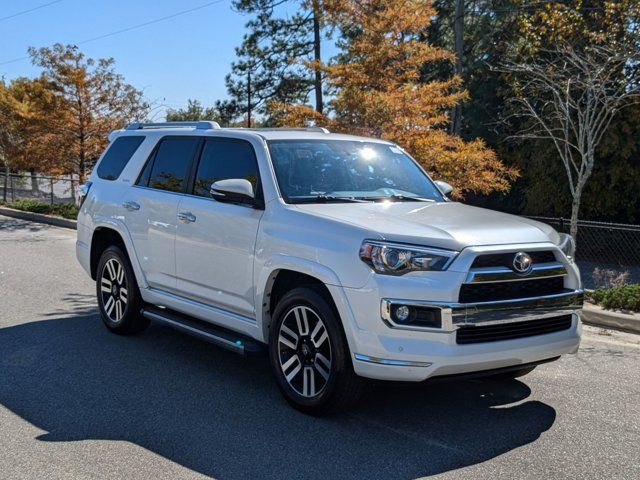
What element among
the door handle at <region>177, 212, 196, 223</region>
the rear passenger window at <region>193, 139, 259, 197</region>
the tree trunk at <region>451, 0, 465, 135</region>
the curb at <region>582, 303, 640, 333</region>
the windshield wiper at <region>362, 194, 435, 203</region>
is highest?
the tree trunk at <region>451, 0, 465, 135</region>

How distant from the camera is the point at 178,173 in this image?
6156 millimetres

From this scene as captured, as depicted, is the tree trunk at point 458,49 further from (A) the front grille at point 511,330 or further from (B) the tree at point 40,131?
(A) the front grille at point 511,330

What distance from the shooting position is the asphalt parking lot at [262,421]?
3939 mm

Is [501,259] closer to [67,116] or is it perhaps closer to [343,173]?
[343,173]

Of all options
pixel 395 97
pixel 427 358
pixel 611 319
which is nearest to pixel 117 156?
pixel 427 358

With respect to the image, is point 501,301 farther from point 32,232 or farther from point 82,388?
point 32,232

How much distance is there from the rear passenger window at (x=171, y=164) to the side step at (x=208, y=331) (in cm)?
109

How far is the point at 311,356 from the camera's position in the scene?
4.69 meters

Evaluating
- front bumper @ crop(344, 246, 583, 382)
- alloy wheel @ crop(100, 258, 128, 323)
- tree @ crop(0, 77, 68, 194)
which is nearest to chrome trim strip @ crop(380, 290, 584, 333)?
front bumper @ crop(344, 246, 583, 382)

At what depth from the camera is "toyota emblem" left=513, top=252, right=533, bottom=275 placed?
14.2 feet

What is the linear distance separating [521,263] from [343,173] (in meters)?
1.72

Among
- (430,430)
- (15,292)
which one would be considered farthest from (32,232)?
(430,430)

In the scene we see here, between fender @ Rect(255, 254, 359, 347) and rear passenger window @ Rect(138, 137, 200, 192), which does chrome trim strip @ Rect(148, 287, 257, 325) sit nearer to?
fender @ Rect(255, 254, 359, 347)

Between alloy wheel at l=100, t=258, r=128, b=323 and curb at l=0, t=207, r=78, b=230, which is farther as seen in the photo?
curb at l=0, t=207, r=78, b=230
